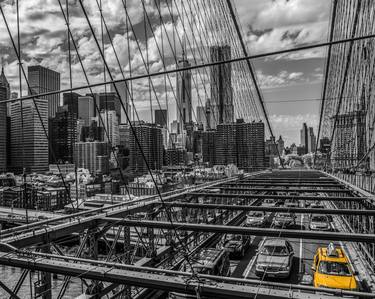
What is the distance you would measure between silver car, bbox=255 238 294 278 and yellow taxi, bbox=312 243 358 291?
111 cm

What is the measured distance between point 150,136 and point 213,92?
634 centimetres

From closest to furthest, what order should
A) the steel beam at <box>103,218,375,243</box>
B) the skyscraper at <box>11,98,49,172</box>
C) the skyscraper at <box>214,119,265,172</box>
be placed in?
1. the steel beam at <box>103,218,375,243</box>
2. the skyscraper at <box>11,98,49,172</box>
3. the skyscraper at <box>214,119,265,172</box>

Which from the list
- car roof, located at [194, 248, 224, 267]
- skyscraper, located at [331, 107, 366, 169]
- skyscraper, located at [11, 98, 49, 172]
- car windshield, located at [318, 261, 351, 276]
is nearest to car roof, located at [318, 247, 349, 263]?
car windshield, located at [318, 261, 351, 276]

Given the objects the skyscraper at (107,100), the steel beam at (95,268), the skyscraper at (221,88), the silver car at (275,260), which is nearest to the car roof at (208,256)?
the silver car at (275,260)

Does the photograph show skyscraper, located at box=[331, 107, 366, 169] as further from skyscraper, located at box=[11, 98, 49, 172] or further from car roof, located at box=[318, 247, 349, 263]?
skyscraper, located at box=[11, 98, 49, 172]

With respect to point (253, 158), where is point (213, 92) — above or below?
above

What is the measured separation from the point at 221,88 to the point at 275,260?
14.4 meters

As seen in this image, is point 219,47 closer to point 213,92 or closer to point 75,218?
point 213,92

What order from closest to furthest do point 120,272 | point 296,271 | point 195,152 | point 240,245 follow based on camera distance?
1. point 120,272
2. point 296,271
3. point 240,245
4. point 195,152

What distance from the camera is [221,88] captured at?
22.5 m

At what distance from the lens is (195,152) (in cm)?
1819

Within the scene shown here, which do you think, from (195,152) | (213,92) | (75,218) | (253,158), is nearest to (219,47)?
(213,92)

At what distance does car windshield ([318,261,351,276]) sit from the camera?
853 cm

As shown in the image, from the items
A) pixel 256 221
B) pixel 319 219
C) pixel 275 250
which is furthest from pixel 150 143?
pixel 319 219
